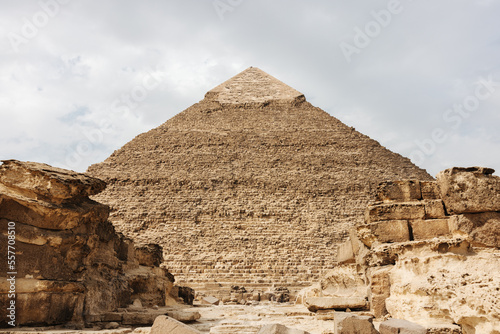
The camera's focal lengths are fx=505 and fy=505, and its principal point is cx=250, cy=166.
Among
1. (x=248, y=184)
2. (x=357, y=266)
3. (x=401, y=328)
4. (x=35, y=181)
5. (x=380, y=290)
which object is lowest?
(x=401, y=328)

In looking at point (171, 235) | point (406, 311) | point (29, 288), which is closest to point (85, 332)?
point (29, 288)

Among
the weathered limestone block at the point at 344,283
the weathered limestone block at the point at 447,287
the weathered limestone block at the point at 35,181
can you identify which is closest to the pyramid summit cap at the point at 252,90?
the weathered limestone block at the point at 344,283

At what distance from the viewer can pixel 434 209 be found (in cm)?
328

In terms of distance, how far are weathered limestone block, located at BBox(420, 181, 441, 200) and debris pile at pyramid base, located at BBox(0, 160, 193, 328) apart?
207 centimetres

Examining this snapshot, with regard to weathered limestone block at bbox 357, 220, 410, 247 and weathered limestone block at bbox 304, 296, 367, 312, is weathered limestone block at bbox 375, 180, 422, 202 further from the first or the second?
weathered limestone block at bbox 304, 296, 367, 312

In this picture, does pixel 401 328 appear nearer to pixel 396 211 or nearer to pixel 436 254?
pixel 436 254

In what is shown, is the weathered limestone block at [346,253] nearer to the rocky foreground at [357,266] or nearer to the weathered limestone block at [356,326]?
the rocky foreground at [357,266]

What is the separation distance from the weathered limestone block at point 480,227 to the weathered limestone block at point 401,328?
2.54 feet

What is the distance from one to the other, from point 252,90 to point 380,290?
5553 centimetres

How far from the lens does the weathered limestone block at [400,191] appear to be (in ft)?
11.3

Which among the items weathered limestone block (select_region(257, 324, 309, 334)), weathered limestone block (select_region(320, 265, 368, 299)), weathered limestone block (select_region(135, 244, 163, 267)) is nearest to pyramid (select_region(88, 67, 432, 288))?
weathered limestone block (select_region(135, 244, 163, 267))

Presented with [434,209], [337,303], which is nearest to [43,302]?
[337,303]

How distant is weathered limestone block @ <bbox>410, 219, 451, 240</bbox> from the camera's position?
3.20 metres

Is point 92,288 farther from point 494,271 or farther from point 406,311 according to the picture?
point 494,271
